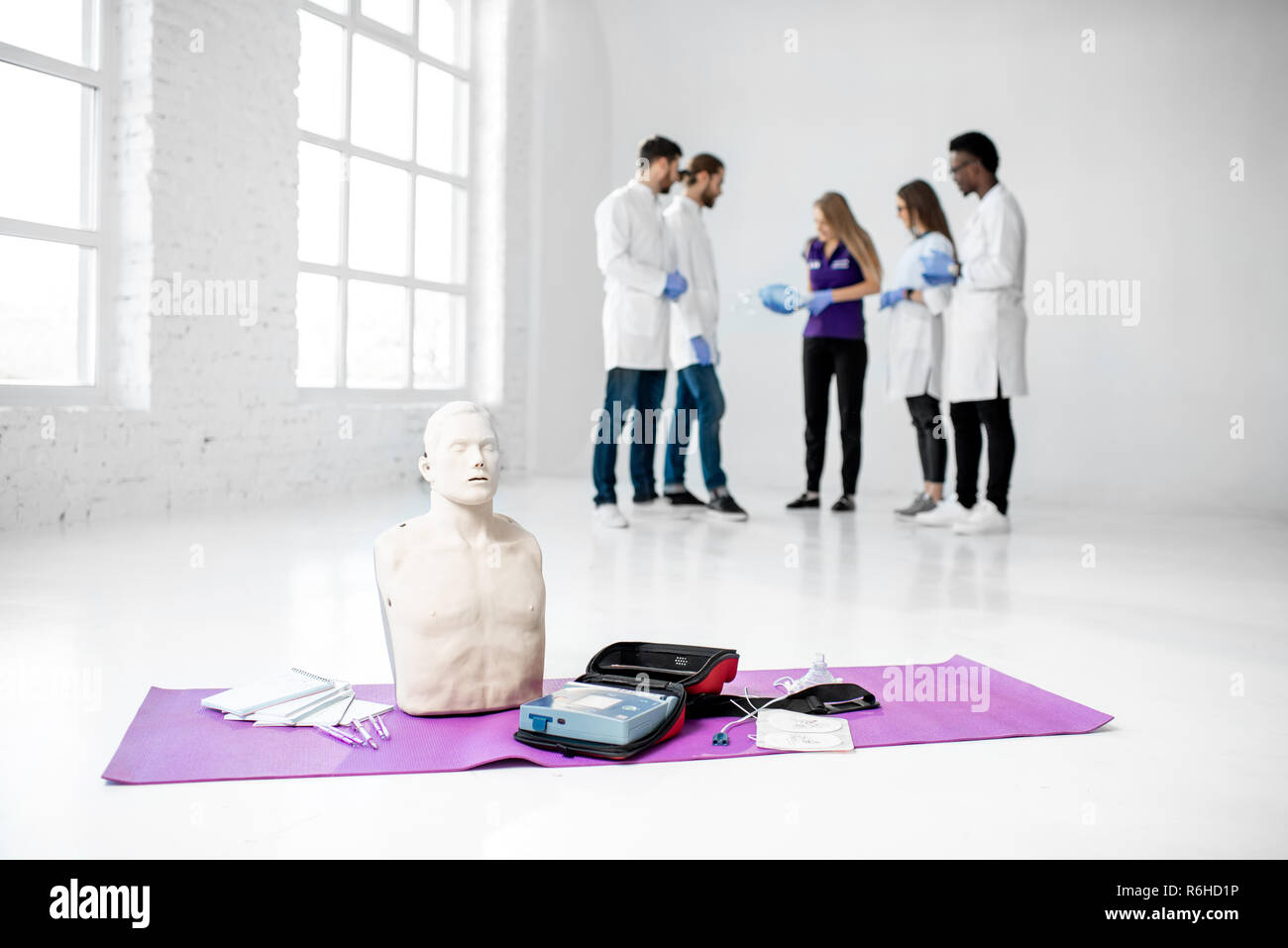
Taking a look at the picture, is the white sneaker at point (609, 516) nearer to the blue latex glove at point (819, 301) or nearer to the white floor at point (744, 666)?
the white floor at point (744, 666)

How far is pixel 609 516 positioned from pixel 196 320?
7.15ft

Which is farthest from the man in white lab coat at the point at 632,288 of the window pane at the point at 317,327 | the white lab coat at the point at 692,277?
the window pane at the point at 317,327

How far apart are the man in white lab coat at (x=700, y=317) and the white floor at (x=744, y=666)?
39 centimetres

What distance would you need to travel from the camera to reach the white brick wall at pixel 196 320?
4.79 metres

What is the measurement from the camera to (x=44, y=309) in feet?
15.6

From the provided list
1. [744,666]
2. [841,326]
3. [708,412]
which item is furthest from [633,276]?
[744,666]

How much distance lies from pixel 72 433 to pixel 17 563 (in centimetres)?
121

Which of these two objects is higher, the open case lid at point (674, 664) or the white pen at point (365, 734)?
the open case lid at point (674, 664)

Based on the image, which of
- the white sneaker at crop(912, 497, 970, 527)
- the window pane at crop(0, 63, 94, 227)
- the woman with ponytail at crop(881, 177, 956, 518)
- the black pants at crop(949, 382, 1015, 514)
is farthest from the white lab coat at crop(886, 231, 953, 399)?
the window pane at crop(0, 63, 94, 227)

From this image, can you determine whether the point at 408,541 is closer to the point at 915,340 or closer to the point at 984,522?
the point at 984,522

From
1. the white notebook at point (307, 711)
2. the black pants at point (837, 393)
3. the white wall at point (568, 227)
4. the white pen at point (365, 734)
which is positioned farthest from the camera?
the white wall at point (568, 227)

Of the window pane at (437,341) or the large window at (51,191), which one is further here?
the window pane at (437,341)

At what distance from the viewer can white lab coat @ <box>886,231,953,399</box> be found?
5430 millimetres
